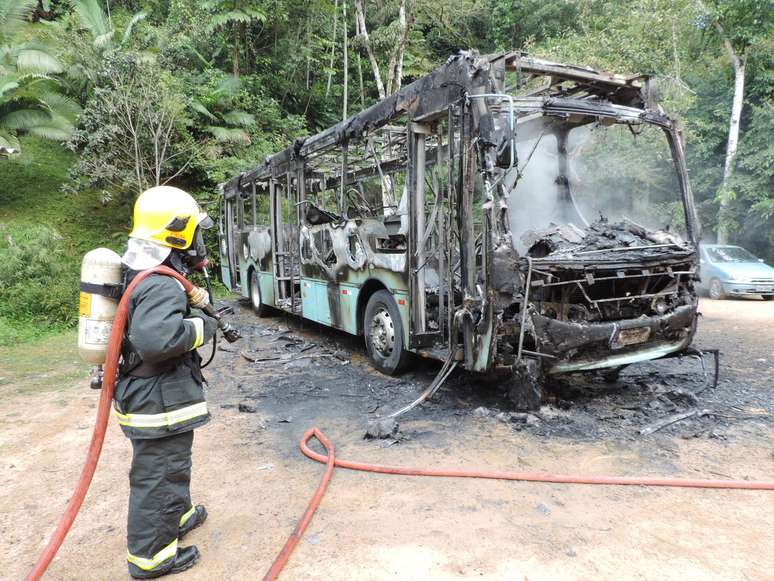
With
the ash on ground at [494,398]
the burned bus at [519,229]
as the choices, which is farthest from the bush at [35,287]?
the burned bus at [519,229]

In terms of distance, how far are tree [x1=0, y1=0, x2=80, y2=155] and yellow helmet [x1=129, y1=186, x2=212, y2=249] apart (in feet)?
41.9

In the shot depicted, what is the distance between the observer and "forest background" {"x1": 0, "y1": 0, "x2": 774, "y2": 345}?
1277 cm

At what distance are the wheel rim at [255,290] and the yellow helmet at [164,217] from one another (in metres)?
7.52

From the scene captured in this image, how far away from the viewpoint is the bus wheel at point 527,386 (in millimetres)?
4270

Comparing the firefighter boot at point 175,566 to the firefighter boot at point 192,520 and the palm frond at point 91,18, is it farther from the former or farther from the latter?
the palm frond at point 91,18

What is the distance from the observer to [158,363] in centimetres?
254

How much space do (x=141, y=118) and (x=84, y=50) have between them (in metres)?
3.32

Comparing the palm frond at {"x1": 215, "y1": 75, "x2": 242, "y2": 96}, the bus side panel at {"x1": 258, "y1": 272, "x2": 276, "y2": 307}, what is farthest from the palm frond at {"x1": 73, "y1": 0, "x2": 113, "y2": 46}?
the bus side panel at {"x1": 258, "y1": 272, "x2": 276, "y2": 307}

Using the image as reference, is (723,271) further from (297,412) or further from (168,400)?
(168,400)

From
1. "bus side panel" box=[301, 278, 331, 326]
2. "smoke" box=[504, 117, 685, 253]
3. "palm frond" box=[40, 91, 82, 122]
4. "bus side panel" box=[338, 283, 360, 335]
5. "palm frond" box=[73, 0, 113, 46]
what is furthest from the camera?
"palm frond" box=[73, 0, 113, 46]

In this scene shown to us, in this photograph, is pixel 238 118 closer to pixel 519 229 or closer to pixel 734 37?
pixel 519 229

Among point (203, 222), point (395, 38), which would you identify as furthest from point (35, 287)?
point (395, 38)

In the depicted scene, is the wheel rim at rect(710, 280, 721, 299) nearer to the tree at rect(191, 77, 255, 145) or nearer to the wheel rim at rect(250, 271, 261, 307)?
the wheel rim at rect(250, 271, 261, 307)

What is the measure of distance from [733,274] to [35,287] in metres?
14.2
